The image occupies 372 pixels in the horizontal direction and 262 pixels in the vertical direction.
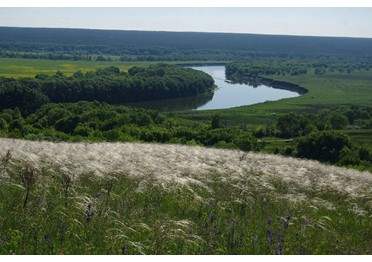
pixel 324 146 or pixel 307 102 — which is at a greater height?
pixel 324 146

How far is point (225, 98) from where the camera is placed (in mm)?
133125

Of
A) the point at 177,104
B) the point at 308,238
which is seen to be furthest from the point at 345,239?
the point at 177,104

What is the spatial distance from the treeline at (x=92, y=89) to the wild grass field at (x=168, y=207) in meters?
75.1

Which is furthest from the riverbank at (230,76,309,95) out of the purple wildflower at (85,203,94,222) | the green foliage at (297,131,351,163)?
the purple wildflower at (85,203,94,222)

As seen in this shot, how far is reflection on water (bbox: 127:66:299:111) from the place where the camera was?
11806 centimetres

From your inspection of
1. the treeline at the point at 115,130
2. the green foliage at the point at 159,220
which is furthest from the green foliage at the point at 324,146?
the green foliage at the point at 159,220

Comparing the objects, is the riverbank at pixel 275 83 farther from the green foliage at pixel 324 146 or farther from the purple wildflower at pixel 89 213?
the purple wildflower at pixel 89 213

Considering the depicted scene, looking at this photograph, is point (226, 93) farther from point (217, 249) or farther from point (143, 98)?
point (217, 249)

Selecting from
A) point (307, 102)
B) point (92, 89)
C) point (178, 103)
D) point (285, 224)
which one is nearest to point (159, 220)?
point (285, 224)

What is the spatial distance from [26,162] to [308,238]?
6.93 m

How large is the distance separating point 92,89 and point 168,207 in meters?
105

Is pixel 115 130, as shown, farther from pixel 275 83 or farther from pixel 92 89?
pixel 275 83

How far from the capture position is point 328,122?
79.9 metres

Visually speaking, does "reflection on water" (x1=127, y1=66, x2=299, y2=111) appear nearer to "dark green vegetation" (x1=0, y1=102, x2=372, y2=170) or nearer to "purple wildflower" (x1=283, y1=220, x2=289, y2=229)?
"dark green vegetation" (x1=0, y1=102, x2=372, y2=170)
